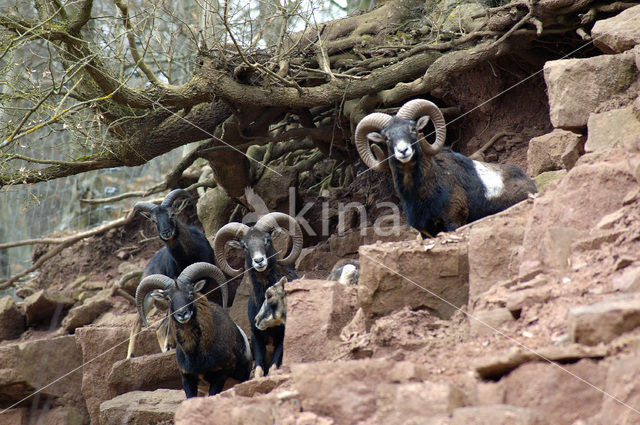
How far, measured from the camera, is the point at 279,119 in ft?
42.7

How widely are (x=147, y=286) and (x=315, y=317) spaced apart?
399 cm

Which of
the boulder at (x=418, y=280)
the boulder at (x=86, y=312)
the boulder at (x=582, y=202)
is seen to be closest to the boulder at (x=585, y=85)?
the boulder at (x=582, y=202)

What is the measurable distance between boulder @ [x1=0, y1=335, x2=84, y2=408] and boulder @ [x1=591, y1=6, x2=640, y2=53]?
7938mm

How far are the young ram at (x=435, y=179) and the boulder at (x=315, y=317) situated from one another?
60.3 inches

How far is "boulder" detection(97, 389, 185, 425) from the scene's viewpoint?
351 inches

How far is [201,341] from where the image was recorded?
9.50m

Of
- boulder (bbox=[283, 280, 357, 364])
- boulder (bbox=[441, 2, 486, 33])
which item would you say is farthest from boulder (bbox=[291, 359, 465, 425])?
boulder (bbox=[441, 2, 486, 33])

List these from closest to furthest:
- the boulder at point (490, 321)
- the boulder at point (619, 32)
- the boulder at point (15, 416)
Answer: the boulder at point (490, 321) < the boulder at point (619, 32) < the boulder at point (15, 416)

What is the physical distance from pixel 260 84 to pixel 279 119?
1.93m

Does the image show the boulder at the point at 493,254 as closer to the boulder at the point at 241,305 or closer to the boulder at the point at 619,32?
the boulder at the point at 619,32

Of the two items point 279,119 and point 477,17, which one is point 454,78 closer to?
point 477,17

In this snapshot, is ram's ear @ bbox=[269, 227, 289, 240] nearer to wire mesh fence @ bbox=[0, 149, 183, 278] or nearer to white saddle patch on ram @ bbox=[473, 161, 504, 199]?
→ white saddle patch on ram @ bbox=[473, 161, 504, 199]

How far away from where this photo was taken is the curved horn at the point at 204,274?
10.7 meters

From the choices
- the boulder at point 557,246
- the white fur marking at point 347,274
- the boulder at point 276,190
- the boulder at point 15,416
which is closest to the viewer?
the boulder at point 557,246
